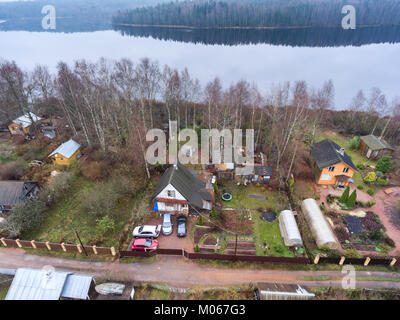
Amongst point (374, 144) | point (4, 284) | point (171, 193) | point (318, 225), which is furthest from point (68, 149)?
point (374, 144)

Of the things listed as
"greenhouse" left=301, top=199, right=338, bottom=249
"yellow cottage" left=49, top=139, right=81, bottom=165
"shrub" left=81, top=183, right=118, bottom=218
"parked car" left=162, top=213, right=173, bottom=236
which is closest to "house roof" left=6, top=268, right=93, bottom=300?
"parked car" left=162, top=213, right=173, bottom=236

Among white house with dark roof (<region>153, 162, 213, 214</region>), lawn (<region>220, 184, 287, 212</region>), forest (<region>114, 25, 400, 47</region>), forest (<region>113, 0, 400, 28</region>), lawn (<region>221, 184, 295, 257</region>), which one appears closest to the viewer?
lawn (<region>221, 184, 295, 257</region>)

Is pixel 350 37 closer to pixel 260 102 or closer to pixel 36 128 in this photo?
pixel 260 102

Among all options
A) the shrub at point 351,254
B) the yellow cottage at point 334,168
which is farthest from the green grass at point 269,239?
the yellow cottage at point 334,168

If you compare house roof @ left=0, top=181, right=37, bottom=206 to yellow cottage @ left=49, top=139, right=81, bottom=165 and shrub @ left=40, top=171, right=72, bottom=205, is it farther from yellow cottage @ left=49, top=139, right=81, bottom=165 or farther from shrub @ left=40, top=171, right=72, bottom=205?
yellow cottage @ left=49, top=139, right=81, bottom=165

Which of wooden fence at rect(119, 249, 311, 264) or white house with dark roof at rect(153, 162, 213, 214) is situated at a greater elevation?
white house with dark roof at rect(153, 162, 213, 214)

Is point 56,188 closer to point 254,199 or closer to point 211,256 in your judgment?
point 211,256

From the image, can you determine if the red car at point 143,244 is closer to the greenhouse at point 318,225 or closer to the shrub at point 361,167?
the greenhouse at point 318,225

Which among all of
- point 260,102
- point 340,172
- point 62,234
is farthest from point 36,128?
point 340,172
